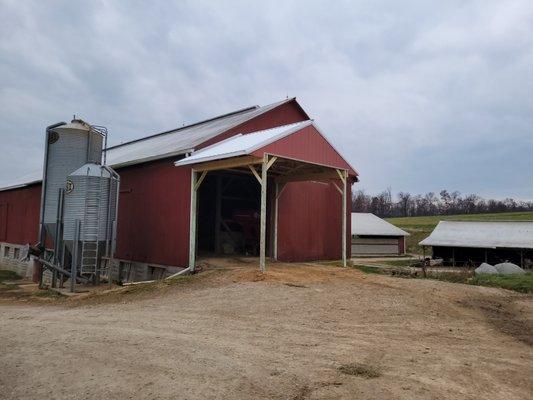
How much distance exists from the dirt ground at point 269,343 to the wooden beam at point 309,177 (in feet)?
16.0

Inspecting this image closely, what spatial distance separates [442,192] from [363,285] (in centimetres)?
11702

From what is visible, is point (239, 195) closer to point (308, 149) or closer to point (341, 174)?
point (341, 174)

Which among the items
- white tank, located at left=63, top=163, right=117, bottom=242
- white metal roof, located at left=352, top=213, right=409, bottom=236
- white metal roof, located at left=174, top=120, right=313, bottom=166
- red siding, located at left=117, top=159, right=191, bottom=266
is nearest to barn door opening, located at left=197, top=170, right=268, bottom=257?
red siding, located at left=117, top=159, right=191, bottom=266

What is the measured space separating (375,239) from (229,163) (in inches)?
1280

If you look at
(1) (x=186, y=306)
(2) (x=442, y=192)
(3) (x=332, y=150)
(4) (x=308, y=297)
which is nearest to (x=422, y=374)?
(4) (x=308, y=297)

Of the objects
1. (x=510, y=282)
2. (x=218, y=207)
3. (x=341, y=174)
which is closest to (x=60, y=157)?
(x=218, y=207)

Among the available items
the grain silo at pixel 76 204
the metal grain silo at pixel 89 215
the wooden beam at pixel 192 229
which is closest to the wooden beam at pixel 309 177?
the wooden beam at pixel 192 229

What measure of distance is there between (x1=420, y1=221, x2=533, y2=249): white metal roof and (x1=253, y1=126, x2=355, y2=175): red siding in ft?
67.5

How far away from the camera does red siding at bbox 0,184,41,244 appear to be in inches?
946

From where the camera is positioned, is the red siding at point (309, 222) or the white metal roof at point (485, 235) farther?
the white metal roof at point (485, 235)

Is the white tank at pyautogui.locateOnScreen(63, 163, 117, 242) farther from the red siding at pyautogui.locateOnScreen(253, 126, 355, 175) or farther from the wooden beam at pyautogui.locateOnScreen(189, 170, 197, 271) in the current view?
the red siding at pyautogui.locateOnScreen(253, 126, 355, 175)

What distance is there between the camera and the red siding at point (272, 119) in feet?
56.9

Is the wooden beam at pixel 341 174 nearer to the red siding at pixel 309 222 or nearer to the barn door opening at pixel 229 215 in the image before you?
the red siding at pixel 309 222

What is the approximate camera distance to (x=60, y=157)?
16250 millimetres
